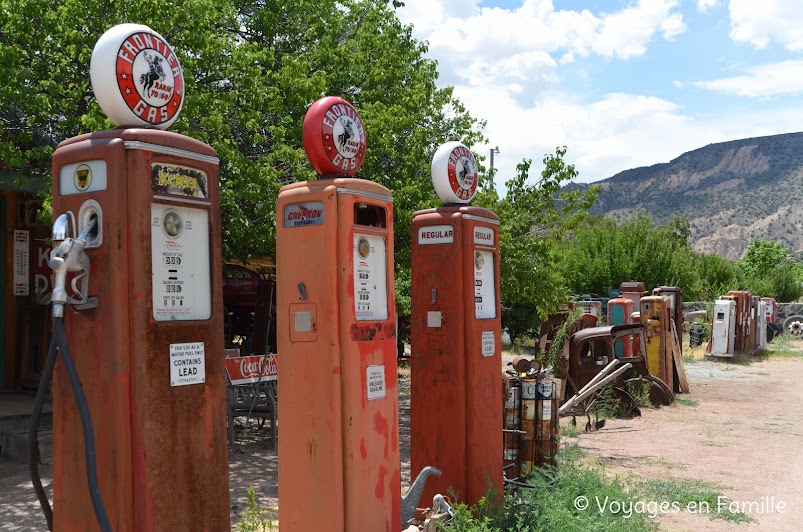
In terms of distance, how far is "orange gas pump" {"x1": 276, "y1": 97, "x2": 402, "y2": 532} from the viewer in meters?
4.55

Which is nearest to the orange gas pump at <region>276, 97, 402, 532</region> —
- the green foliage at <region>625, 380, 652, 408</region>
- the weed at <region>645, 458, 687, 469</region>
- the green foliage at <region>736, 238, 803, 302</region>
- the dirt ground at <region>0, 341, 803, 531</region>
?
the dirt ground at <region>0, 341, 803, 531</region>

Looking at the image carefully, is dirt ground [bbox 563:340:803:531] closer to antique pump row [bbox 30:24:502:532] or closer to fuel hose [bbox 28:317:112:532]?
antique pump row [bbox 30:24:502:532]

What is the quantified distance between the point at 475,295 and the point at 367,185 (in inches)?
71.3

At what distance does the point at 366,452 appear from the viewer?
466cm

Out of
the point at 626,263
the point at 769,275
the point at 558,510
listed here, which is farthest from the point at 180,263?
the point at 769,275

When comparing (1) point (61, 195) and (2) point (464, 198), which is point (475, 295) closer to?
(2) point (464, 198)

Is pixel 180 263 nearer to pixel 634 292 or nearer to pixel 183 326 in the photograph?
pixel 183 326

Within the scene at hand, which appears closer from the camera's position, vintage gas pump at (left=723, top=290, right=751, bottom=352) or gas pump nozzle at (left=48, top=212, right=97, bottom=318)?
gas pump nozzle at (left=48, top=212, right=97, bottom=318)

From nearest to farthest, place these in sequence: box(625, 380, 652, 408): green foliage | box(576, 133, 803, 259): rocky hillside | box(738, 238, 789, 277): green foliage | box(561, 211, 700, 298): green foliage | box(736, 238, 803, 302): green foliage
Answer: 1. box(625, 380, 652, 408): green foliage
2. box(561, 211, 700, 298): green foliage
3. box(736, 238, 803, 302): green foliage
4. box(738, 238, 789, 277): green foliage
5. box(576, 133, 803, 259): rocky hillside

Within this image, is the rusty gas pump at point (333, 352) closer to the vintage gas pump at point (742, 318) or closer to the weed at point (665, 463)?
the weed at point (665, 463)

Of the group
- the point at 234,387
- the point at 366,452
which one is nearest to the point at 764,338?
the point at 234,387

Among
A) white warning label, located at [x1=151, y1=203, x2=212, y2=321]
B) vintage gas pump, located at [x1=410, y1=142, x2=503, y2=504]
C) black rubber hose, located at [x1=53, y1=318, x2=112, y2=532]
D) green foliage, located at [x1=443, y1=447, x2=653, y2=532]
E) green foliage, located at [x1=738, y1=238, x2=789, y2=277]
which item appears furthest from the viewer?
green foliage, located at [x1=738, y1=238, x2=789, y2=277]

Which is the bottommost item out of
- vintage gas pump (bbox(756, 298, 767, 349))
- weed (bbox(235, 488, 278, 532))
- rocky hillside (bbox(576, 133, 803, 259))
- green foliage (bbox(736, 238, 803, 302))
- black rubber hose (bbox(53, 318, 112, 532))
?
weed (bbox(235, 488, 278, 532))

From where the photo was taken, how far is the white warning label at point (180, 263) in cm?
348
